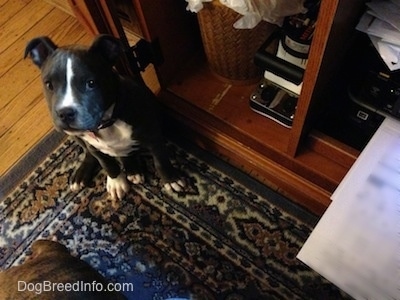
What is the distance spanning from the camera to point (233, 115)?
3.71 feet

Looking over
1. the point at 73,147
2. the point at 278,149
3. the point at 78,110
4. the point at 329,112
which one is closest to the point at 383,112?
the point at 329,112

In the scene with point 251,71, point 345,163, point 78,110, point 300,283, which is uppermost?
point 78,110

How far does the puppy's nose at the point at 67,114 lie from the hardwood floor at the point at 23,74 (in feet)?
1.71

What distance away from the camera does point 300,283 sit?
3.40ft

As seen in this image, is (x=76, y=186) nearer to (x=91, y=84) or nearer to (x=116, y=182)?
(x=116, y=182)

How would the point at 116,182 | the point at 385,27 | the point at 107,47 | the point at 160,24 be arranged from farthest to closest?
the point at 116,182 → the point at 160,24 → the point at 107,47 → the point at 385,27

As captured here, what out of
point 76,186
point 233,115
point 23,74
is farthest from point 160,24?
point 23,74

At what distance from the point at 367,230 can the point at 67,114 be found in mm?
571

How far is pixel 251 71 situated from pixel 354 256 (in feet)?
1.80

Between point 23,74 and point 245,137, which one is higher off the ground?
point 23,74

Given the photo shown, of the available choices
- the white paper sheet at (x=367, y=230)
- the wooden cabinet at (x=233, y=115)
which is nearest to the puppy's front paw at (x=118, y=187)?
the wooden cabinet at (x=233, y=115)

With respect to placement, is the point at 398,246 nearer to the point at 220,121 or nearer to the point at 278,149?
the point at 278,149

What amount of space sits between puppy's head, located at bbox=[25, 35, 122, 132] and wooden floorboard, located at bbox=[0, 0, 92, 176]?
542 millimetres

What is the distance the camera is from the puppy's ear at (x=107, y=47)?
32.5 inches
